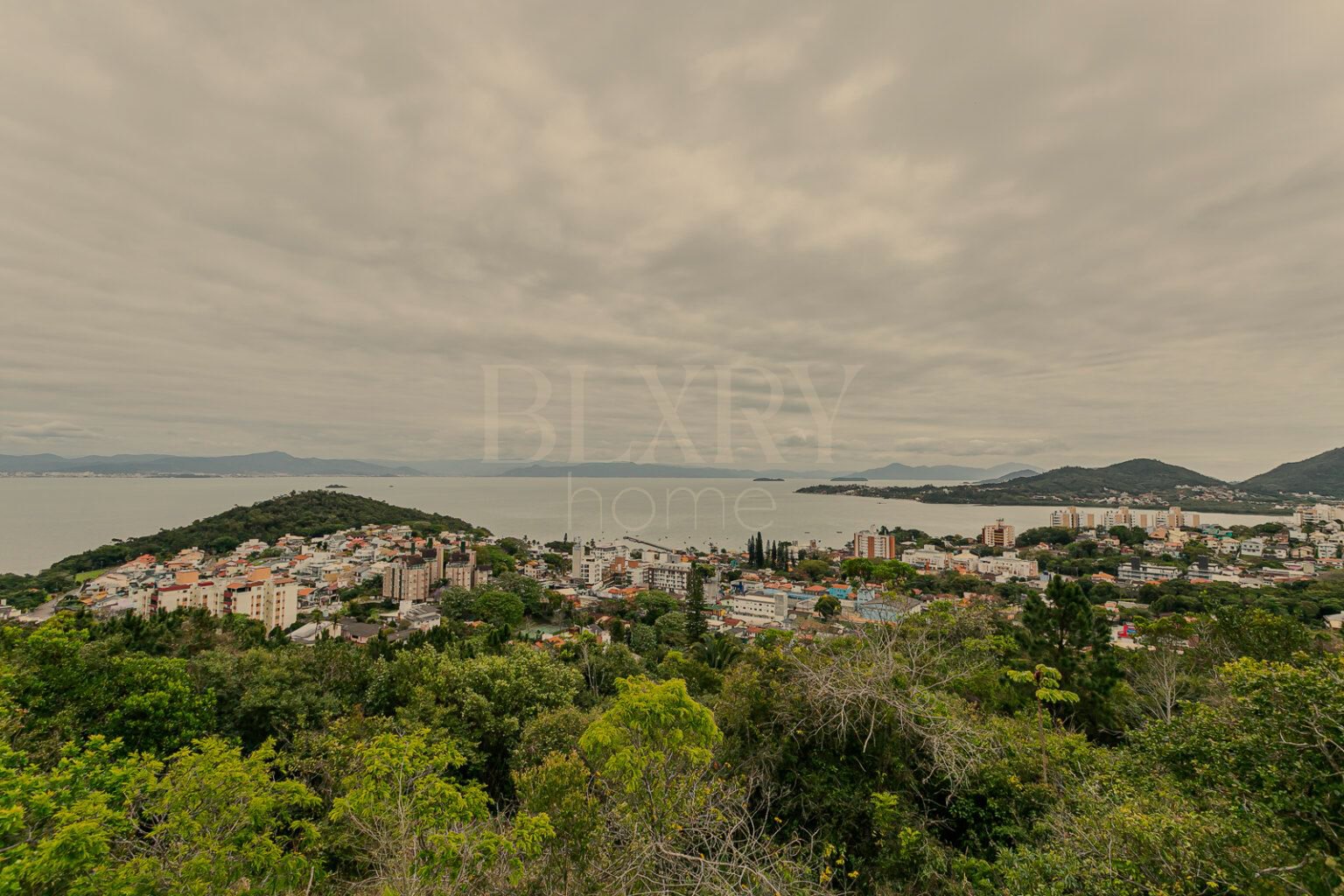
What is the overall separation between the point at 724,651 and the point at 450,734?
9.99 meters

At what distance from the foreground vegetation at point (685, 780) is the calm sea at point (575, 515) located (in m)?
48.7

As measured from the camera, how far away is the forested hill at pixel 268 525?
40750 mm

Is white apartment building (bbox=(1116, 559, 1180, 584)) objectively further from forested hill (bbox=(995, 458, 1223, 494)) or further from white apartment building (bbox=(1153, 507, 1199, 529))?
forested hill (bbox=(995, 458, 1223, 494))

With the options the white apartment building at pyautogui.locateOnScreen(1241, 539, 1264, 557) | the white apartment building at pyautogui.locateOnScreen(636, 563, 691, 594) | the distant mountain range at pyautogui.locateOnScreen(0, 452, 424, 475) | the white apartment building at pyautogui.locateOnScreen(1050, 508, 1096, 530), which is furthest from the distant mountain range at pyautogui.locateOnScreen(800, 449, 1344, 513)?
the distant mountain range at pyautogui.locateOnScreen(0, 452, 424, 475)

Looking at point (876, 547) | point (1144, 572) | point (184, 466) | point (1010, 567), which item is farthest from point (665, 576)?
point (184, 466)

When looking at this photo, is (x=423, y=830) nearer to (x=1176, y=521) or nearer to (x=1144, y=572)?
(x=1144, y=572)

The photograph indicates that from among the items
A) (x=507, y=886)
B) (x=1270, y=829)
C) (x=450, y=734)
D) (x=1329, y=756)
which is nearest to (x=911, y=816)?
(x=1270, y=829)

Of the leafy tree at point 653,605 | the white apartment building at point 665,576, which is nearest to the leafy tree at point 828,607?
the leafy tree at point 653,605

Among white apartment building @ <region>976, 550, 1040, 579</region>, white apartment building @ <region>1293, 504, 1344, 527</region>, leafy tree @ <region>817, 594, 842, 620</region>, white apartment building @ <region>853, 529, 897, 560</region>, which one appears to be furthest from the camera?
white apartment building @ <region>853, 529, 897, 560</region>

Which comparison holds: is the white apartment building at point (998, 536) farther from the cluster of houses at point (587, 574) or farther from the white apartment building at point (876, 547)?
the white apartment building at point (876, 547)

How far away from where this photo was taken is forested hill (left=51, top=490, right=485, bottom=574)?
40750 mm

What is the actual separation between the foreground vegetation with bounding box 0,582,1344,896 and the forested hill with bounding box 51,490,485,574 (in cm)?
4505

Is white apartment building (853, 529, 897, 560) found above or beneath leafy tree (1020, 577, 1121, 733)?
beneath

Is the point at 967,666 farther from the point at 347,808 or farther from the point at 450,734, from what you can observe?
the point at 450,734
